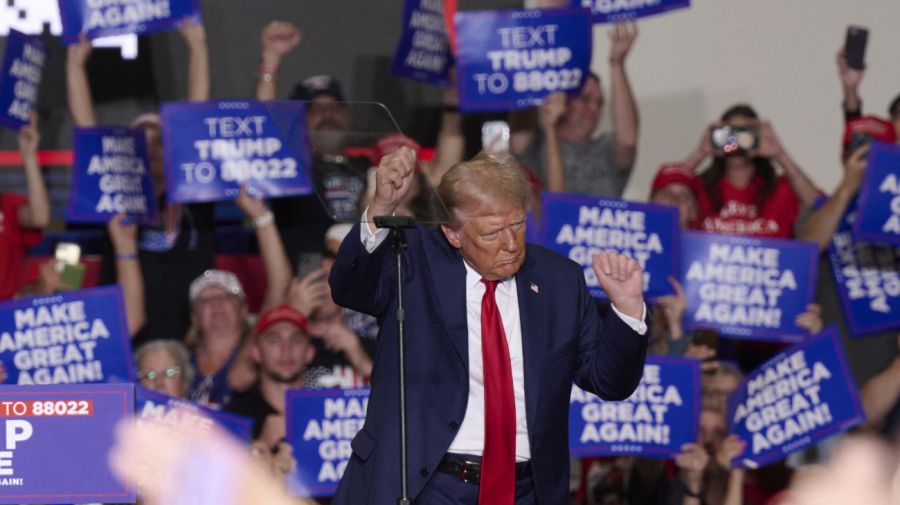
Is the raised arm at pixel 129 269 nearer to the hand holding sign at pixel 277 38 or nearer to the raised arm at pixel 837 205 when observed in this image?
the hand holding sign at pixel 277 38

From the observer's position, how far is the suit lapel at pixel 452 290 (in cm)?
279

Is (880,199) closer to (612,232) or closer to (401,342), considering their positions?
(612,232)

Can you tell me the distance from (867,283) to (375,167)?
310 centimetres

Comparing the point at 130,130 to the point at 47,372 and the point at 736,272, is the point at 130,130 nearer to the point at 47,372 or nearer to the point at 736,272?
the point at 47,372

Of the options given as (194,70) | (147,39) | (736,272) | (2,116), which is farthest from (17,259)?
(736,272)

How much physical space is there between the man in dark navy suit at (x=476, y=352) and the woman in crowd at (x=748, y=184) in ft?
9.39

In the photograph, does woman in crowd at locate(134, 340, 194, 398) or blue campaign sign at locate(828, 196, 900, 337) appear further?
blue campaign sign at locate(828, 196, 900, 337)

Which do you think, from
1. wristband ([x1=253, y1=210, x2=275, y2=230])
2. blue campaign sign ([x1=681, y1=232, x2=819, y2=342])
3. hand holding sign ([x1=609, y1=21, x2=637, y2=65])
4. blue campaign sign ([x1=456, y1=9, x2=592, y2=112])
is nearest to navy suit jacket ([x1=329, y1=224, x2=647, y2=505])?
blue campaign sign ([x1=681, y1=232, x2=819, y2=342])

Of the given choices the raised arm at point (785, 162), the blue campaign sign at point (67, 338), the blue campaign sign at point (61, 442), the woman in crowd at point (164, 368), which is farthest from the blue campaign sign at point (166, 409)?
the raised arm at point (785, 162)

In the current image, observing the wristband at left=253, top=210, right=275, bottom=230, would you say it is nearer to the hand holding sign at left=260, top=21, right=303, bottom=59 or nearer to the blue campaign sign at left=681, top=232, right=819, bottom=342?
the hand holding sign at left=260, top=21, right=303, bottom=59

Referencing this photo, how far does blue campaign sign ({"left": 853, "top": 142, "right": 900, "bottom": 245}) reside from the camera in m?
5.15

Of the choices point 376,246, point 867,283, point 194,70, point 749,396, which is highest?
point 194,70

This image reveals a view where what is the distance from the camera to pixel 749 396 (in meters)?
4.83

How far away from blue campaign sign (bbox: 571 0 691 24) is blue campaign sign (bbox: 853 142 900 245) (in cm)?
104
